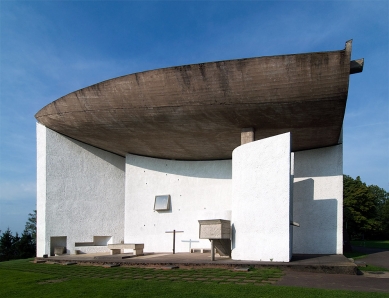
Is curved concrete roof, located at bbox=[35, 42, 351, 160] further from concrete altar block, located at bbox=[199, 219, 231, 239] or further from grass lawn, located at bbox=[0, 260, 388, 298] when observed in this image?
grass lawn, located at bbox=[0, 260, 388, 298]

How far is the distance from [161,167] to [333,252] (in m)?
9.08

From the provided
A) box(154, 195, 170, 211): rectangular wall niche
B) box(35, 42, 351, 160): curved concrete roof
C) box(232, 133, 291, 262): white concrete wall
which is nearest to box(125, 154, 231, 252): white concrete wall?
box(154, 195, 170, 211): rectangular wall niche

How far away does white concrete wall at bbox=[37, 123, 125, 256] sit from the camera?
16797 millimetres

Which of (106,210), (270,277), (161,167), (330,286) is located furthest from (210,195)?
(330,286)

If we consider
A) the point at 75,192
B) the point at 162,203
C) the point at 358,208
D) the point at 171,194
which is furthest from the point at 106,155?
the point at 358,208

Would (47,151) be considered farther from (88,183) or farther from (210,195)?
(210,195)

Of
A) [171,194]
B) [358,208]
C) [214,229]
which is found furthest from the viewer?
[358,208]

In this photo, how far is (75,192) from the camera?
17828mm

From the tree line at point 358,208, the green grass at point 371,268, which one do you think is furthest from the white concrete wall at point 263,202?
the tree line at point 358,208

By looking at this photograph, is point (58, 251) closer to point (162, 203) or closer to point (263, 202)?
point (162, 203)

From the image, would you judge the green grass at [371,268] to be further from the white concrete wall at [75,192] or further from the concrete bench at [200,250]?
the white concrete wall at [75,192]

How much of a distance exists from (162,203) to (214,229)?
7.52 metres

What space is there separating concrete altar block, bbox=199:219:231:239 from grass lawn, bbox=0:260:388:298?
5.57 feet

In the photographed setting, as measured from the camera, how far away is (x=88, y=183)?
1848cm
